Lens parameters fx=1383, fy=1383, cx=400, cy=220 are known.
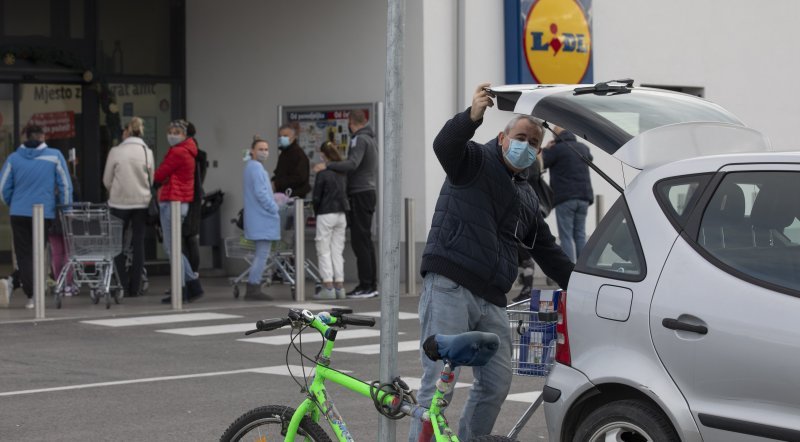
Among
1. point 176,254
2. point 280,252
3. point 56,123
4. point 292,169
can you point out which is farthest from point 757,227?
point 56,123

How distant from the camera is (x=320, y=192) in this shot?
15688 millimetres

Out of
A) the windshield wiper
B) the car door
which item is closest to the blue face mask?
the windshield wiper

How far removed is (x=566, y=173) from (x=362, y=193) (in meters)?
2.35

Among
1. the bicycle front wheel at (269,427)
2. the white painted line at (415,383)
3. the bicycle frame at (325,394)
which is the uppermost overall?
the bicycle frame at (325,394)

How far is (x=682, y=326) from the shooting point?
16.7 ft

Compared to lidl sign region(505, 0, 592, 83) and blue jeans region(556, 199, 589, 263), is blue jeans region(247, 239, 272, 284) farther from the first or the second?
lidl sign region(505, 0, 592, 83)

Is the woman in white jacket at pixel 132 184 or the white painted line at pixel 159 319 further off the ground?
the woman in white jacket at pixel 132 184

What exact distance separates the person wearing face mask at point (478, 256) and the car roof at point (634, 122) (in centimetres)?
27

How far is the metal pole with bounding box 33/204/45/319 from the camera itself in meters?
13.6

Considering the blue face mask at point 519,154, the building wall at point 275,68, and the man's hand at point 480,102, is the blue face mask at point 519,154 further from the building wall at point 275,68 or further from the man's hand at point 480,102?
the building wall at point 275,68

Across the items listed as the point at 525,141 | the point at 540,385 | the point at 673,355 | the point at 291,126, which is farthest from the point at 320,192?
the point at 673,355

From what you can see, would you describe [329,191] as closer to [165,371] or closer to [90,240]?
[90,240]

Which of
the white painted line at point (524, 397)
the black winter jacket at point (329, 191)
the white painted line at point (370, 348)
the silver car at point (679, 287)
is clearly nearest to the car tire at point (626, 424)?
the silver car at point (679, 287)

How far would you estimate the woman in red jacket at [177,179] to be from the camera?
15.2 meters
